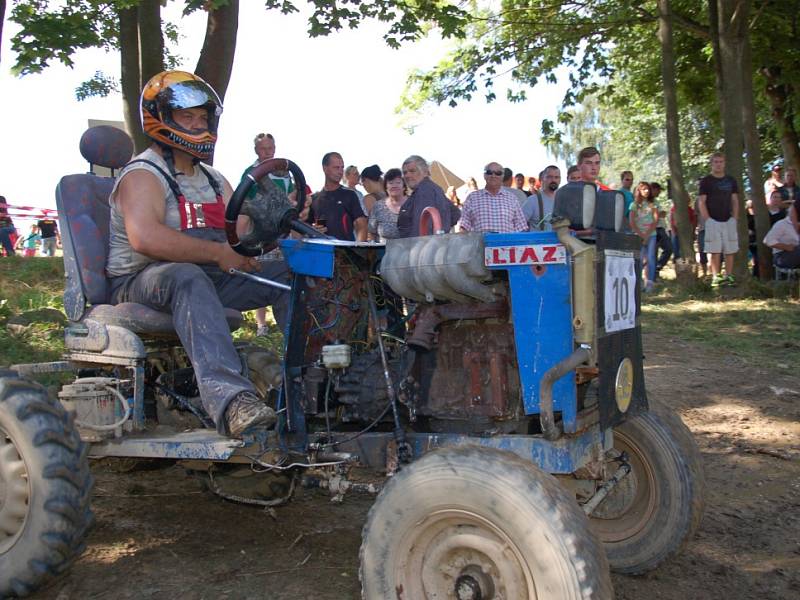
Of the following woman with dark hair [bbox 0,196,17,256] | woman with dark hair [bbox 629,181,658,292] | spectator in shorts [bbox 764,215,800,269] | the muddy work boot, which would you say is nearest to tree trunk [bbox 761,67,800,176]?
woman with dark hair [bbox 629,181,658,292]

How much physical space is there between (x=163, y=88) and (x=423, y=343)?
1.80 metres

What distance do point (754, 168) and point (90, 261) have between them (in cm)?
1216

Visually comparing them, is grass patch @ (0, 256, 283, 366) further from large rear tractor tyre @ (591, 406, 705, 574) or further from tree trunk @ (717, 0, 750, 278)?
tree trunk @ (717, 0, 750, 278)

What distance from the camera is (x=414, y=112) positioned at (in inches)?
638

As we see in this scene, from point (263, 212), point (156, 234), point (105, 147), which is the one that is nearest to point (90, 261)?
point (156, 234)

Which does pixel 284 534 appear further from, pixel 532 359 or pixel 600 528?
pixel 532 359

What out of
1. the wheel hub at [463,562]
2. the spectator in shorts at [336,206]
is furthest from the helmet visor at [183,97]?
the spectator in shorts at [336,206]

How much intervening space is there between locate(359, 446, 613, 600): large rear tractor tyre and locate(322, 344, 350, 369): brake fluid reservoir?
28.1 inches

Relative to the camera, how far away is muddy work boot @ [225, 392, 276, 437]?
3215 mm

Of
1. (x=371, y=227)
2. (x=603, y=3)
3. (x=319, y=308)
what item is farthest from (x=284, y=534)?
(x=603, y=3)

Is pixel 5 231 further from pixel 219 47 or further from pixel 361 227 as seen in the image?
pixel 361 227

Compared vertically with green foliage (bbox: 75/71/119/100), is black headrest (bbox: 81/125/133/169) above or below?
below

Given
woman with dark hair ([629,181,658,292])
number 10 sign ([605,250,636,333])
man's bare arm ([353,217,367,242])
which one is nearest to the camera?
number 10 sign ([605,250,636,333])

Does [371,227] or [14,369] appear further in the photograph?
[371,227]
